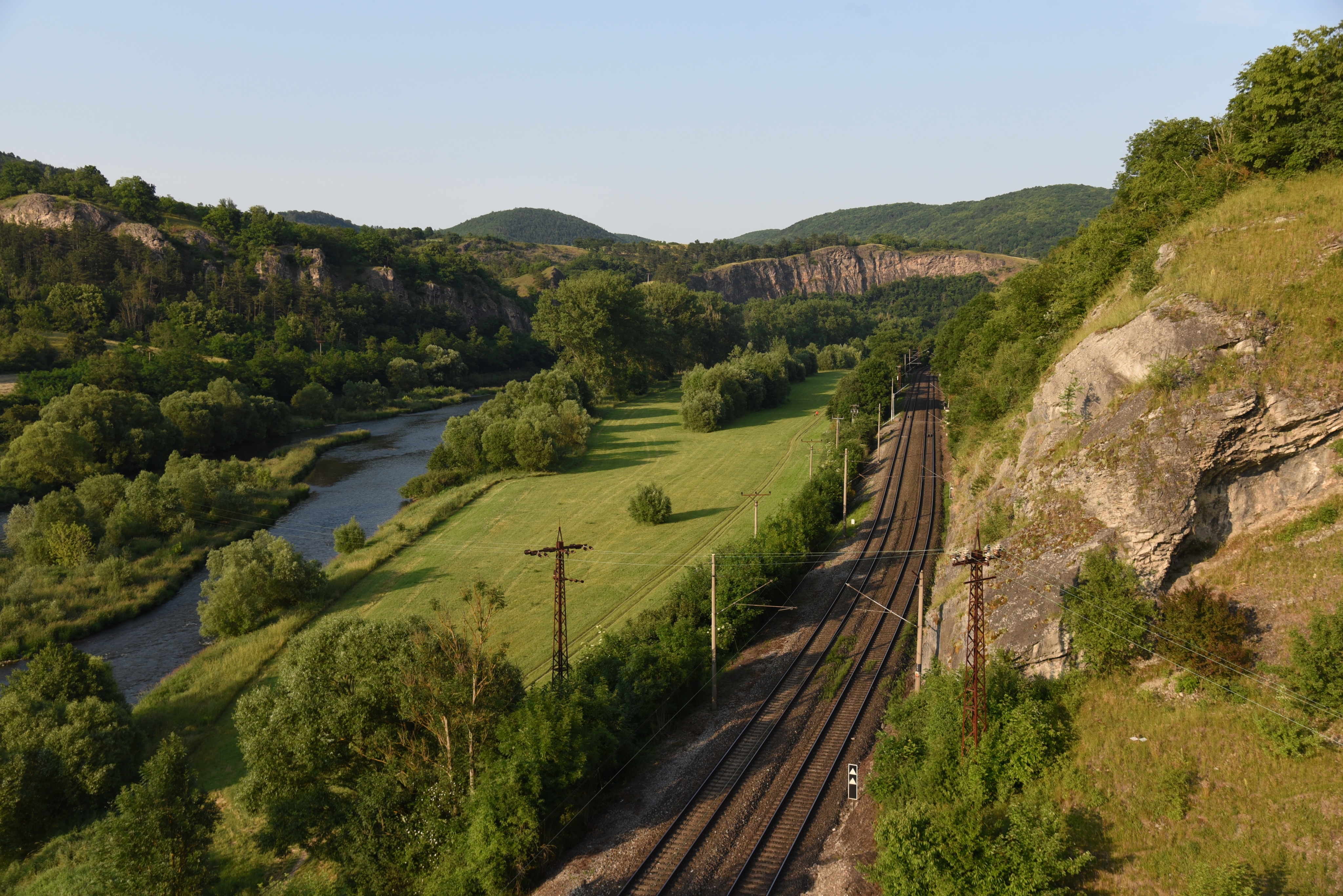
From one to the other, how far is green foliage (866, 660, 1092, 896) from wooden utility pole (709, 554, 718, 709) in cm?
645

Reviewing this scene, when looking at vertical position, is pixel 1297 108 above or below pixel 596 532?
above

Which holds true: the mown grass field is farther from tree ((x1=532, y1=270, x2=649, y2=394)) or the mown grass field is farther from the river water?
tree ((x1=532, y1=270, x2=649, y2=394))

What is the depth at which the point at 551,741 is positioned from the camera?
20.7 m

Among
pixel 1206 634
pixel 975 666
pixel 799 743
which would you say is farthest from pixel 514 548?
pixel 1206 634

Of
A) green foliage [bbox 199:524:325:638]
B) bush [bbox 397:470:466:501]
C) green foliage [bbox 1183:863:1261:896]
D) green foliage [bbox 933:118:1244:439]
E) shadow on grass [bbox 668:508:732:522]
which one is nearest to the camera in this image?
green foliage [bbox 1183:863:1261:896]

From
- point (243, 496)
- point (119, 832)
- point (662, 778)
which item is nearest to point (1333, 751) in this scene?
point (662, 778)

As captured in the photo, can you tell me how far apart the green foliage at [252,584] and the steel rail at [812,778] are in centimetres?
3077

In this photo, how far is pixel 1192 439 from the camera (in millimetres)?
20609

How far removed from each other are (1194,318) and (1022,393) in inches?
540

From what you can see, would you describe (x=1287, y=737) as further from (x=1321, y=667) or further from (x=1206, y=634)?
(x=1206, y=634)

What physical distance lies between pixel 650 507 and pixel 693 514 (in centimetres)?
406

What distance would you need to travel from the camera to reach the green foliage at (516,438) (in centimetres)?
6819

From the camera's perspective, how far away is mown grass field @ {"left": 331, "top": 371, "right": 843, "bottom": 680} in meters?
39.3

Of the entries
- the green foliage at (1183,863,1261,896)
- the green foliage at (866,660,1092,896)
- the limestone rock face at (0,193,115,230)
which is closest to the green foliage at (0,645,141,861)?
the green foliage at (866,660,1092,896)
